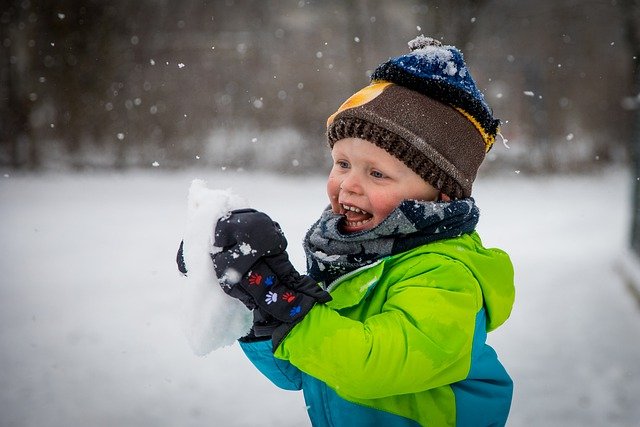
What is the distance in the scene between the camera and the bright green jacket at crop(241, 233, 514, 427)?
1215 mm

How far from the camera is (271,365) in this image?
1.62 metres

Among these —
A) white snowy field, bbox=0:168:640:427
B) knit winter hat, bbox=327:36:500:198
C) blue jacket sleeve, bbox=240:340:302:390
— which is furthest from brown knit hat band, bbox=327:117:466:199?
blue jacket sleeve, bbox=240:340:302:390

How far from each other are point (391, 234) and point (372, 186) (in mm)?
150

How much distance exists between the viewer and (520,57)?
12094 millimetres

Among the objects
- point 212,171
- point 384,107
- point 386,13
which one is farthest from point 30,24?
point 384,107

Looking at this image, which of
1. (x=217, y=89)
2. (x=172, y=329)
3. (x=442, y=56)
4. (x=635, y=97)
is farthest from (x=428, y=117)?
(x=217, y=89)

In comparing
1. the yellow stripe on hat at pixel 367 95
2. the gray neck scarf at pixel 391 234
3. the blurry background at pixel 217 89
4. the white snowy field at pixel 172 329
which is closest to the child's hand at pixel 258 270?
the white snowy field at pixel 172 329

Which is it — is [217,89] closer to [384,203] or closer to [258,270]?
[384,203]

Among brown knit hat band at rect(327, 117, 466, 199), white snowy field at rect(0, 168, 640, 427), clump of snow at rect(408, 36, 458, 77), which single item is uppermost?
clump of snow at rect(408, 36, 458, 77)

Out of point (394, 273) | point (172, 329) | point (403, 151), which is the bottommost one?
point (172, 329)

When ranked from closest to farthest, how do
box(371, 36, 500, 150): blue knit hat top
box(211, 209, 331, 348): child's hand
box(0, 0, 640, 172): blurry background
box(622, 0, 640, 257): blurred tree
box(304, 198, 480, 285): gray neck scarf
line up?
box(211, 209, 331, 348): child's hand
box(304, 198, 480, 285): gray neck scarf
box(371, 36, 500, 150): blue knit hat top
box(622, 0, 640, 257): blurred tree
box(0, 0, 640, 172): blurry background

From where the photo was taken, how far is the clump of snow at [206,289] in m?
1.25

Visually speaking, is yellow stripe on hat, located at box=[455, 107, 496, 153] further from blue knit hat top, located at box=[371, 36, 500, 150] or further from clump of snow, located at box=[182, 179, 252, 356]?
clump of snow, located at box=[182, 179, 252, 356]

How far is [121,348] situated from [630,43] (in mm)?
6035
